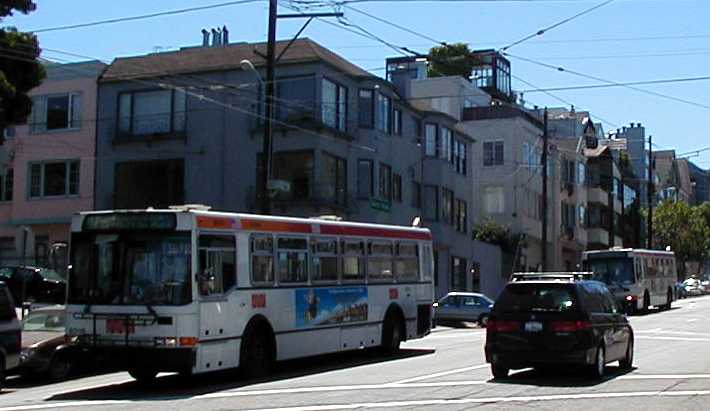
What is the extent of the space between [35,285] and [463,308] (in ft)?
51.7

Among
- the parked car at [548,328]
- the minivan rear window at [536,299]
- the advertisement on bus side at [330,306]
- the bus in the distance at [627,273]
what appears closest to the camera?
the parked car at [548,328]

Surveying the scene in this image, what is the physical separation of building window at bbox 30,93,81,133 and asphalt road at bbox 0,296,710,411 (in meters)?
27.8

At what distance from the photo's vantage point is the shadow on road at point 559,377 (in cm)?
1694

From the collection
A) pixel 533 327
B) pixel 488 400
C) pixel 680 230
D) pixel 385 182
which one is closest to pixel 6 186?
pixel 385 182

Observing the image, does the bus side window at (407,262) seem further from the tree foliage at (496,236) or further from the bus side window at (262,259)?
the tree foliage at (496,236)

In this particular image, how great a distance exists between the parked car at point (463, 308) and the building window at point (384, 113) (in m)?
9.55

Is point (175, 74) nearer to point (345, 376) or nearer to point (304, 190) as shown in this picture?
point (304, 190)

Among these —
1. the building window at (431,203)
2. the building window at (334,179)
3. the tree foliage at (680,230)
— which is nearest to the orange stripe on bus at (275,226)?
the building window at (334,179)

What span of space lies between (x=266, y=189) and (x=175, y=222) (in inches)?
456

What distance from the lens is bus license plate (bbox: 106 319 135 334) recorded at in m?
16.4

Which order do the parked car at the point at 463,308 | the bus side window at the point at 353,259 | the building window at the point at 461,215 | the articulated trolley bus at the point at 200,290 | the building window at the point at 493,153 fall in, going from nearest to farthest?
the articulated trolley bus at the point at 200,290 < the bus side window at the point at 353,259 < the parked car at the point at 463,308 < the building window at the point at 461,215 < the building window at the point at 493,153

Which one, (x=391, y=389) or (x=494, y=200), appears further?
(x=494, y=200)

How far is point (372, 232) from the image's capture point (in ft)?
→ 73.5

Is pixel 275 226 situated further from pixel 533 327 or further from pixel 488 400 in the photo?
pixel 488 400
